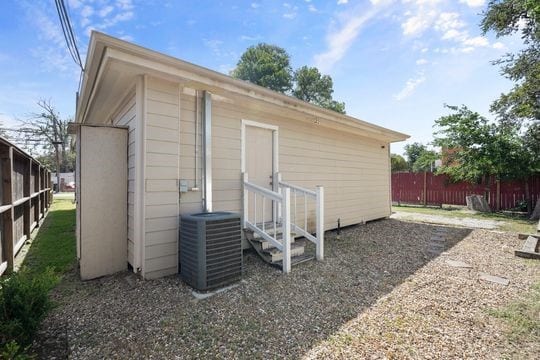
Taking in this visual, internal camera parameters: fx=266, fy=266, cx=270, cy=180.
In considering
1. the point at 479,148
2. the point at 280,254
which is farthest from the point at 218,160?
the point at 479,148

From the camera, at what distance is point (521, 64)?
9688 millimetres

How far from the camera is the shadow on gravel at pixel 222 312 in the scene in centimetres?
206

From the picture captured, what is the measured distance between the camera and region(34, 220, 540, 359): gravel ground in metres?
2.05

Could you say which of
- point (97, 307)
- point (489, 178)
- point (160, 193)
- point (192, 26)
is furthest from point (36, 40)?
point (489, 178)

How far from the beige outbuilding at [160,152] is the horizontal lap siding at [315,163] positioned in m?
0.03

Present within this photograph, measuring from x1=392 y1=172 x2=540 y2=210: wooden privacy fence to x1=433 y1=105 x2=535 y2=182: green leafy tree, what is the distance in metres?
0.55

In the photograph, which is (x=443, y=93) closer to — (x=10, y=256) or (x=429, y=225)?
(x=429, y=225)

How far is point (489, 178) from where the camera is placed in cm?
1039

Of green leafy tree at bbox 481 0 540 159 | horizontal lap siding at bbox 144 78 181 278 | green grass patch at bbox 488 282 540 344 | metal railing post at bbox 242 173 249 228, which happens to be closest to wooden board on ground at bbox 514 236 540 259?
green grass patch at bbox 488 282 540 344

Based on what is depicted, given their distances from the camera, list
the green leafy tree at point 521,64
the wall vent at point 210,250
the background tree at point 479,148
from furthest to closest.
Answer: the background tree at point 479,148, the green leafy tree at point 521,64, the wall vent at point 210,250

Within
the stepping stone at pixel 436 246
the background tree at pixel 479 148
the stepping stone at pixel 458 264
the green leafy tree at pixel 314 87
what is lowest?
the stepping stone at pixel 458 264

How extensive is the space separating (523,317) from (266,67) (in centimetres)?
2324

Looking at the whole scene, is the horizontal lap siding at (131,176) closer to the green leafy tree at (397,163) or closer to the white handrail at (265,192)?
the white handrail at (265,192)

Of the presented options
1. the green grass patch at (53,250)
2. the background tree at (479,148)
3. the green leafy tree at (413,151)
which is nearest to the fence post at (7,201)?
the green grass patch at (53,250)
